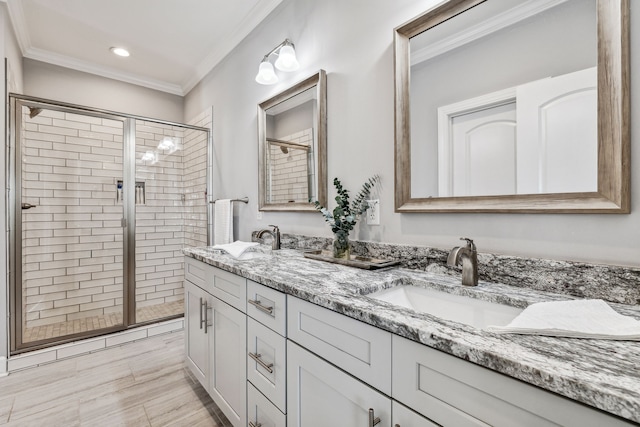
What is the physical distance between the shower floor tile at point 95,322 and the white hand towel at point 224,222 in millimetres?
979

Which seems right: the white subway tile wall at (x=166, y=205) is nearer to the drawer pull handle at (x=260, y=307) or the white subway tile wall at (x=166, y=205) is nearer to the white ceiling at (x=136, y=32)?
the white ceiling at (x=136, y=32)

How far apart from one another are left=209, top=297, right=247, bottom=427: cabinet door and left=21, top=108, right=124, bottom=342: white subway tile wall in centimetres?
171

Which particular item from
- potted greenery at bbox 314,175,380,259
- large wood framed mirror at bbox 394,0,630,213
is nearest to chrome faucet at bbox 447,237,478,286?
large wood framed mirror at bbox 394,0,630,213

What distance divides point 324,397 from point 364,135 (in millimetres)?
1182

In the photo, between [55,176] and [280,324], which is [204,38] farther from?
[280,324]

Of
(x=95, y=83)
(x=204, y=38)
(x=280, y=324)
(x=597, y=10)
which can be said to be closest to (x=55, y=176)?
(x=95, y=83)

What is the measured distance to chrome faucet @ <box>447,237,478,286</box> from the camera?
1.03m

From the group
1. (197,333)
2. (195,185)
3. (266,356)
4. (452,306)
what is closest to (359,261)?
(452,306)

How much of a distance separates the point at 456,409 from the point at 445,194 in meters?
0.84

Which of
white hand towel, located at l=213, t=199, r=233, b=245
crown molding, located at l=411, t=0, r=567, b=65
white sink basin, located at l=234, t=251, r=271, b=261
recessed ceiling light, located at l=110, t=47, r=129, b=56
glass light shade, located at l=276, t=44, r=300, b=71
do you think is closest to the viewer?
crown molding, located at l=411, t=0, r=567, b=65

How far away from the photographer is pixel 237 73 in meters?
2.67

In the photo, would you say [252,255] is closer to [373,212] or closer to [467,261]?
[373,212]

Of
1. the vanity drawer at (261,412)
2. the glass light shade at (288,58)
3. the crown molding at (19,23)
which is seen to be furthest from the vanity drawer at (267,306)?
the crown molding at (19,23)

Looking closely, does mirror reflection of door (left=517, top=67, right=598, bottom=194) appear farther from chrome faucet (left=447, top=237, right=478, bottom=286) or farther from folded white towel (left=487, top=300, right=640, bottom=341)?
folded white towel (left=487, top=300, right=640, bottom=341)
